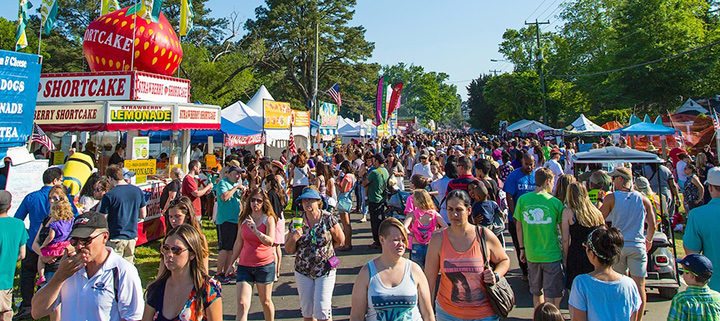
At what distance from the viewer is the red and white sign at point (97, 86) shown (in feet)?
37.3

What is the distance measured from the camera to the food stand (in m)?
10.3

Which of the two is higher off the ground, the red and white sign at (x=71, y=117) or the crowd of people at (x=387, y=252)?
the red and white sign at (x=71, y=117)

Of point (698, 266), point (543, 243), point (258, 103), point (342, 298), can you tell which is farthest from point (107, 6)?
point (698, 266)

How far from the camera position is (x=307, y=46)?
3841 centimetres

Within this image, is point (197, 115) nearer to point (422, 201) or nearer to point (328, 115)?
point (422, 201)

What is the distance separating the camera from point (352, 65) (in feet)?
135

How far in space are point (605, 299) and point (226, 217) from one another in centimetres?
532

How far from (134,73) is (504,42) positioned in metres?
54.9

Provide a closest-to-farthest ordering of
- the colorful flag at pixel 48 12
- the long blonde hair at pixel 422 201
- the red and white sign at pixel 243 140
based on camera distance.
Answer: the long blonde hair at pixel 422 201 < the colorful flag at pixel 48 12 < the red and white sign at pixel 243 140

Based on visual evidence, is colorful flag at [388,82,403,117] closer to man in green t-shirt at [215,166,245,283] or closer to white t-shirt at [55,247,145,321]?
man in green t-shirt at [215,166,245,283]

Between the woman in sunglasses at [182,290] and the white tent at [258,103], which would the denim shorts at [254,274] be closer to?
the woman in sunglasses at [182,290]

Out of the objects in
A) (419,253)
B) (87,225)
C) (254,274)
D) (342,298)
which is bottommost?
(342,298)

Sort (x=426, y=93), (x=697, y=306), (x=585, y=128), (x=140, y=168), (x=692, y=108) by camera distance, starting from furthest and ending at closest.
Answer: (x=426, y=93) < (x=692, y=108) < (x=585, y=128) < (x=140, y=168) < (x=697, y=306)

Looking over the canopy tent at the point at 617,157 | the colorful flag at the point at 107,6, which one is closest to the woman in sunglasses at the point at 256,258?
the canopy tent at the point at 617,157
